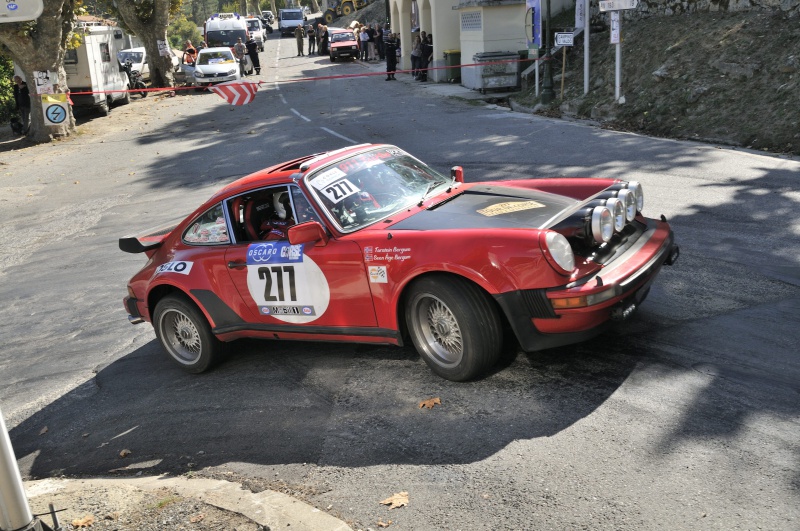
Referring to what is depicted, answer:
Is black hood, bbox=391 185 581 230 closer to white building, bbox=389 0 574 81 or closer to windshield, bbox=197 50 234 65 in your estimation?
white building, bbox=389 0 574 81

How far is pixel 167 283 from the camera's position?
22.6 feet

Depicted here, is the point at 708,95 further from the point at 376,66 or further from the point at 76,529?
the point at 376,66

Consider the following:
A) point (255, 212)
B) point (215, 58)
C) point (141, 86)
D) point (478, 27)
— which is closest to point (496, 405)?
point (255, 212)

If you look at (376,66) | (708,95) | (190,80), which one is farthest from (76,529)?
(376,66)

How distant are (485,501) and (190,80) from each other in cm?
3339

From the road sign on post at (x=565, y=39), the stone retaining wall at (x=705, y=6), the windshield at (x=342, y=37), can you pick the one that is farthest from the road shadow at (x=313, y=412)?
the windshield at (x=342, y=37)

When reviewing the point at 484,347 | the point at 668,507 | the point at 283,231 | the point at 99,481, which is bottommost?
the point at 99,481

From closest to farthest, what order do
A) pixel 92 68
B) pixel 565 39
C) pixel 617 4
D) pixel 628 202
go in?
pixel 628 202 → pixel 617 4 → pixel 565 39 → pixel 92 68

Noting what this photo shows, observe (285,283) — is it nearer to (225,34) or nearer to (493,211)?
(493,211)

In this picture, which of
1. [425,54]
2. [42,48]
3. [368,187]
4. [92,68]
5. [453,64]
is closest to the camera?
[368,187]

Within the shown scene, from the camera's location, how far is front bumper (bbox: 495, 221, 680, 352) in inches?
202

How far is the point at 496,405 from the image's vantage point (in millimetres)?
5289

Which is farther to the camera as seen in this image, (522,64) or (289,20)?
(289,20)

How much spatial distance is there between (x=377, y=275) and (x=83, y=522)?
2409 mm
